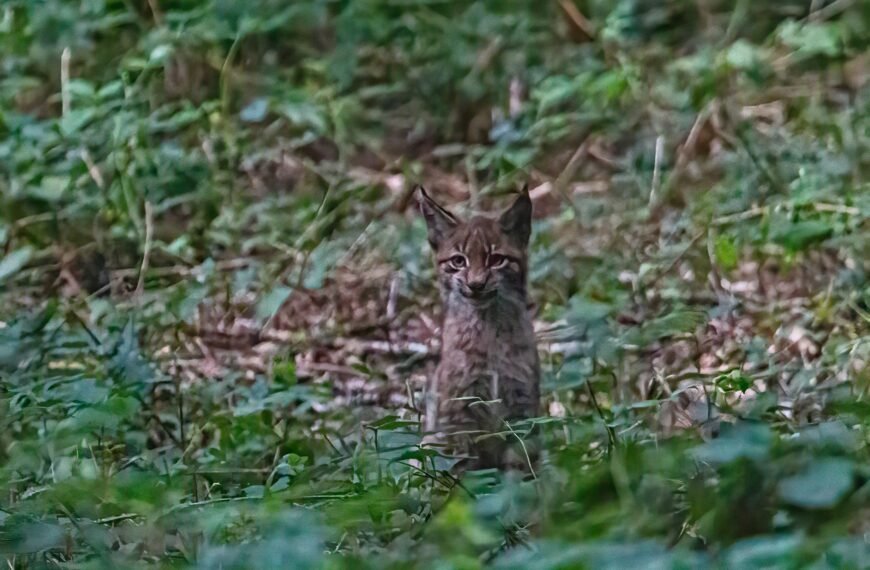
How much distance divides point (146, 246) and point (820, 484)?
3905mm

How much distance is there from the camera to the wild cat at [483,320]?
3.60 metres

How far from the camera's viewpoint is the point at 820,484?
1.54 metres

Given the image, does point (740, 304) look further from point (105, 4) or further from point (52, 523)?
point (105, 4)

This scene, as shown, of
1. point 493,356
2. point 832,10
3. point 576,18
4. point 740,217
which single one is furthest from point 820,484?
point 576,18

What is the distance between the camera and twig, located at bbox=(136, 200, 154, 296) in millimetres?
4961

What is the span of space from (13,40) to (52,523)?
170 inches

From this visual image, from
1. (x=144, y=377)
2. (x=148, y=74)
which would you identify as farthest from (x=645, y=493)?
(x=148, y=74)

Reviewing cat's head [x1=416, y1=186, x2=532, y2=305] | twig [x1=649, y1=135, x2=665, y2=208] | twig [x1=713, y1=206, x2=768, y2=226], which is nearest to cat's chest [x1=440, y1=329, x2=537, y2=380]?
cat's head [x1=416, y1=186, x2=532, y2=305]

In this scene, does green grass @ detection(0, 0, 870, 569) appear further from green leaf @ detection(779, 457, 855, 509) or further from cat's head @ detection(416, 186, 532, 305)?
cat's head @ detection(416, 186, 532, 305)

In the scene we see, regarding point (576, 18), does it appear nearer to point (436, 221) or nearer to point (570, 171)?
point (570, 171)

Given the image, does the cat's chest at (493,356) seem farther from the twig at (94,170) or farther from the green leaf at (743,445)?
the twig at (94,170)

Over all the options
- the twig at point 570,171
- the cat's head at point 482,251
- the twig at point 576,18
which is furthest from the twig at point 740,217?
the twig at point 576,18

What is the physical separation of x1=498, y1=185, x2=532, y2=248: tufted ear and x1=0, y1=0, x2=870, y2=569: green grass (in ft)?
0.84

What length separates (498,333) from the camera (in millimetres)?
3725
